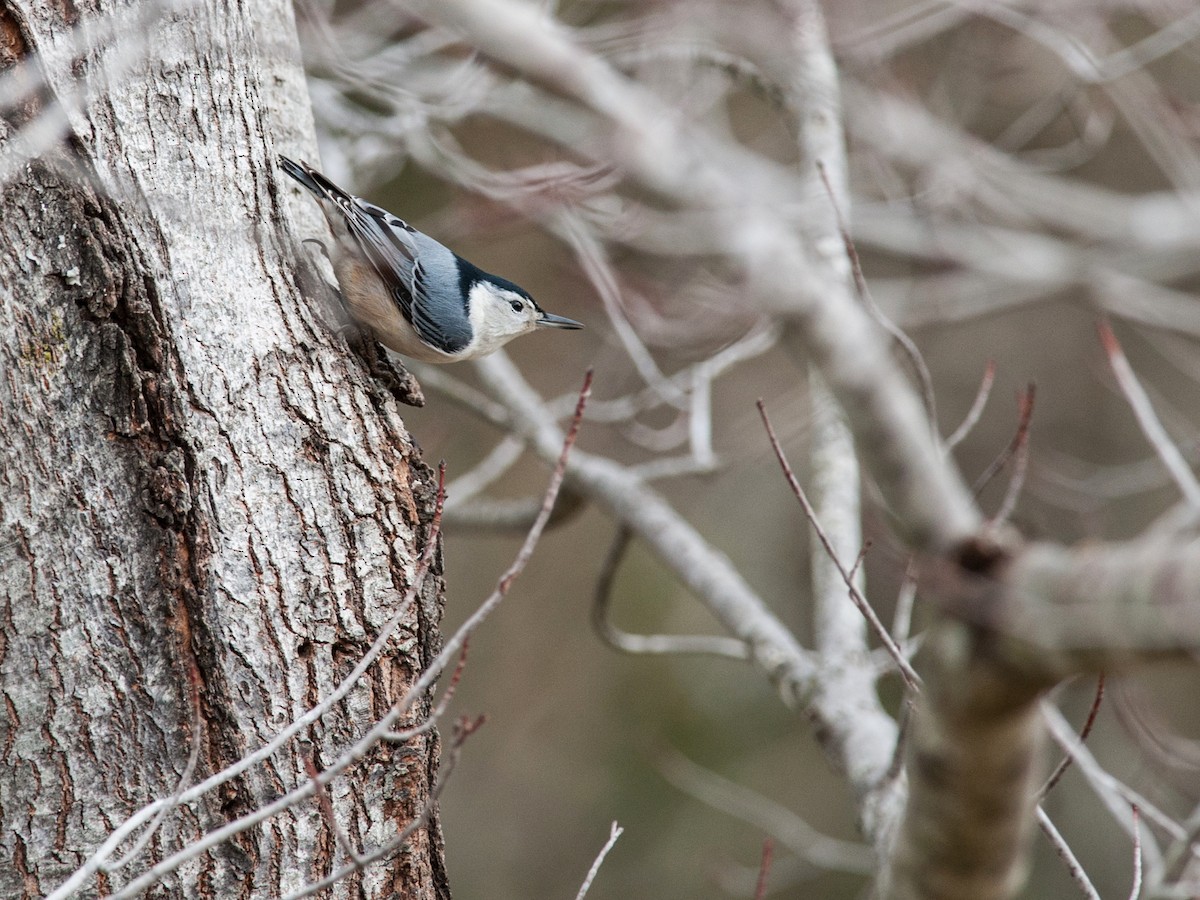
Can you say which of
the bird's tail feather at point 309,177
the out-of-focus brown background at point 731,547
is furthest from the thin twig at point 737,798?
the bird's tail feather at point 309,177

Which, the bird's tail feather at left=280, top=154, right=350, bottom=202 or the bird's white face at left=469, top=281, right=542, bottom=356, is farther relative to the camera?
the bird's white face at left=469, top=281, right=542, bottom=356

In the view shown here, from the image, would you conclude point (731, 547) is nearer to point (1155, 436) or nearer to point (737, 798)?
point (737, 798)

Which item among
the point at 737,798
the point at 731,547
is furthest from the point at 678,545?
the point at 731,547

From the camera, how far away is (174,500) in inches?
65.0

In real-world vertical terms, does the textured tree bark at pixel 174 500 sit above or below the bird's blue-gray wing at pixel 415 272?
below

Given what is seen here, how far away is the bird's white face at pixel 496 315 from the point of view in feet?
8.93

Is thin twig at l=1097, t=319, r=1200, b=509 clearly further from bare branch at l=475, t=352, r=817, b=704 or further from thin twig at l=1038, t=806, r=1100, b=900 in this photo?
bare branch at l=475, t=352, r=817, b=704

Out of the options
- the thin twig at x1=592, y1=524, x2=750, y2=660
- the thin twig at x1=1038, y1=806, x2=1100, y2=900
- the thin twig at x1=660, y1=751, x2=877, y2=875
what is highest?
the thin twig at x1=592, y1=524, x2=750, y2=660

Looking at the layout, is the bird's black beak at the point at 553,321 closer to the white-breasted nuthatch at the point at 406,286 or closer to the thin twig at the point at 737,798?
the white-breasted nuthatch at the point at 406,286

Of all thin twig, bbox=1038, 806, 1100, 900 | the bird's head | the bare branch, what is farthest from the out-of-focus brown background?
thin twig, bbox=1038, 806, 1100, 900

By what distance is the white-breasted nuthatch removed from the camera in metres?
2.24

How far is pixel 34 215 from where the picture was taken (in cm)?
159

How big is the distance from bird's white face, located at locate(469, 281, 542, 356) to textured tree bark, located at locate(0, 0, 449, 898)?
890mm

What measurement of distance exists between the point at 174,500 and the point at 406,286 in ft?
3.04
